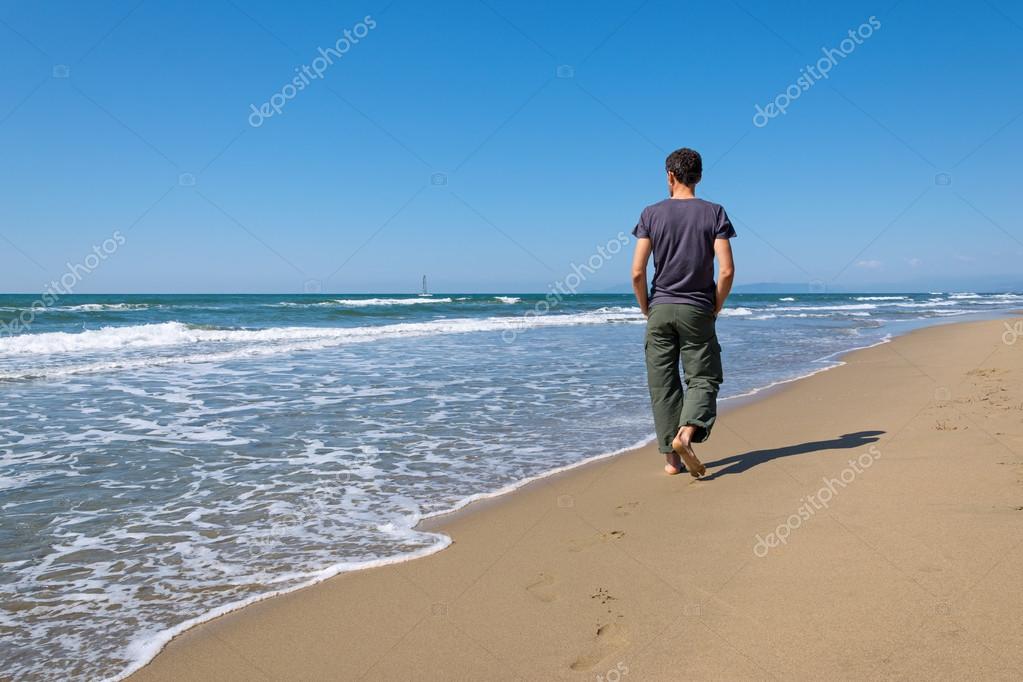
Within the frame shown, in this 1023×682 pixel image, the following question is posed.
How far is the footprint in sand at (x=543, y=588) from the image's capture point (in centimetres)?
273

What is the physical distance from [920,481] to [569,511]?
194cm

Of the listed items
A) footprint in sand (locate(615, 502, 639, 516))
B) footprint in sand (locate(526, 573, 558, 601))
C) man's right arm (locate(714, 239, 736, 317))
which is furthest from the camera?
man's right arm (locate(714, 239, 736, 317))

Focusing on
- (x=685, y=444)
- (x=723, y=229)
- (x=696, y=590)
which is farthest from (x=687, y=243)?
(x=696, y=590)

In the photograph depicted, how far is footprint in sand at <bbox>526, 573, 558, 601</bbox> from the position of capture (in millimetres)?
2727

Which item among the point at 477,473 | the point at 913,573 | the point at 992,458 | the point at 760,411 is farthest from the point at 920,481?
the point at 760,411

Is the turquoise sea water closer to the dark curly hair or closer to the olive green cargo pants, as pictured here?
the olive green cargo pants

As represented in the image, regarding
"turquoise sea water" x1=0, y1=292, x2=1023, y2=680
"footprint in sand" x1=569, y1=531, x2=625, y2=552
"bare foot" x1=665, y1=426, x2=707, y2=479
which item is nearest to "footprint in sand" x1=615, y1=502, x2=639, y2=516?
"footprint in sand" x1=569, y1=531, x2=625, y2=552

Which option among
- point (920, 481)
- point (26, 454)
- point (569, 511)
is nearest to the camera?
point (920, 481)

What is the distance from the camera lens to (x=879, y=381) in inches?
347

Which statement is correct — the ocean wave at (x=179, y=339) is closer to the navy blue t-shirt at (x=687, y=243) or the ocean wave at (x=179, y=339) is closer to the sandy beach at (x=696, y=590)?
the navy blue t-shirt at (x=687, y=243)

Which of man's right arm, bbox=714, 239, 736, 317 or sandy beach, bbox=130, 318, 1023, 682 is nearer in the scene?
sandy beach, bbox=130, 318, 1023, 682

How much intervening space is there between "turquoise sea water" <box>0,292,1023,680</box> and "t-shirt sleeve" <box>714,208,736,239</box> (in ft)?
6.84

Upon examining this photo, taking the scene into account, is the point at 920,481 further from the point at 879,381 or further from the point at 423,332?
the point at 423,332

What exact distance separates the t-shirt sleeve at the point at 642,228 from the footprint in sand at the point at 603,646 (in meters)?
2.58
